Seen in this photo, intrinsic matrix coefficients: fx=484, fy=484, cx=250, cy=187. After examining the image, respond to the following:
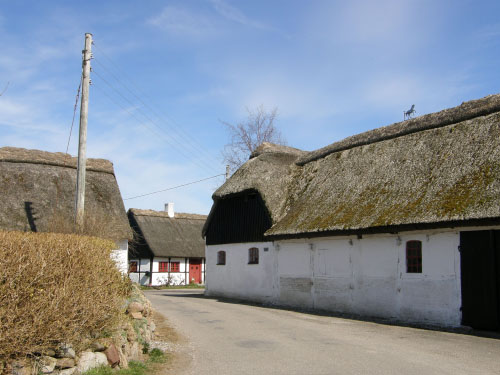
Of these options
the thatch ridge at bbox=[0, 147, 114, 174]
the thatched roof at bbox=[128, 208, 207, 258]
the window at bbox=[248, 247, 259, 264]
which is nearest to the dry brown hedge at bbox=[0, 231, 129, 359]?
the window at bbox=[248, 247, 259, 264]

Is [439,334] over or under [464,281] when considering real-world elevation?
under

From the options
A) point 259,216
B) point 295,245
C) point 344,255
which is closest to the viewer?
point 344,255

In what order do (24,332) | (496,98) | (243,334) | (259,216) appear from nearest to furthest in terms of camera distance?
(24,332) < (243,334) < (496,98) < (259,216)

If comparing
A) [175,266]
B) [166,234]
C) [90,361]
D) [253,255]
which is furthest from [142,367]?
[166,234]

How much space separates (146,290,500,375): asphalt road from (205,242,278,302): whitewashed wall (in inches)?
244

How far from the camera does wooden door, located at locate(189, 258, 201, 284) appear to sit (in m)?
38.4

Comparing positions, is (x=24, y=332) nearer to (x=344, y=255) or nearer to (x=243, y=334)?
(x=243, y=334)

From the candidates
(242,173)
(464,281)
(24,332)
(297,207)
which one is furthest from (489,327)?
(242,173)

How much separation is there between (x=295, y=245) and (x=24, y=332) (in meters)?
13.9

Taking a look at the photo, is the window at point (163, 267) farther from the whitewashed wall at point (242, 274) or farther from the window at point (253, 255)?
the window at point (253, 255)

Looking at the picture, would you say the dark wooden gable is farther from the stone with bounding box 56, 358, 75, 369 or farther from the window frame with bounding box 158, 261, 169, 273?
the stone with bounding box 56, 358, 75, 369

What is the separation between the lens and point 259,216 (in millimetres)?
21312

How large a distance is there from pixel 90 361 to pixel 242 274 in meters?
15.7

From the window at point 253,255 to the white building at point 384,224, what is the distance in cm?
5
